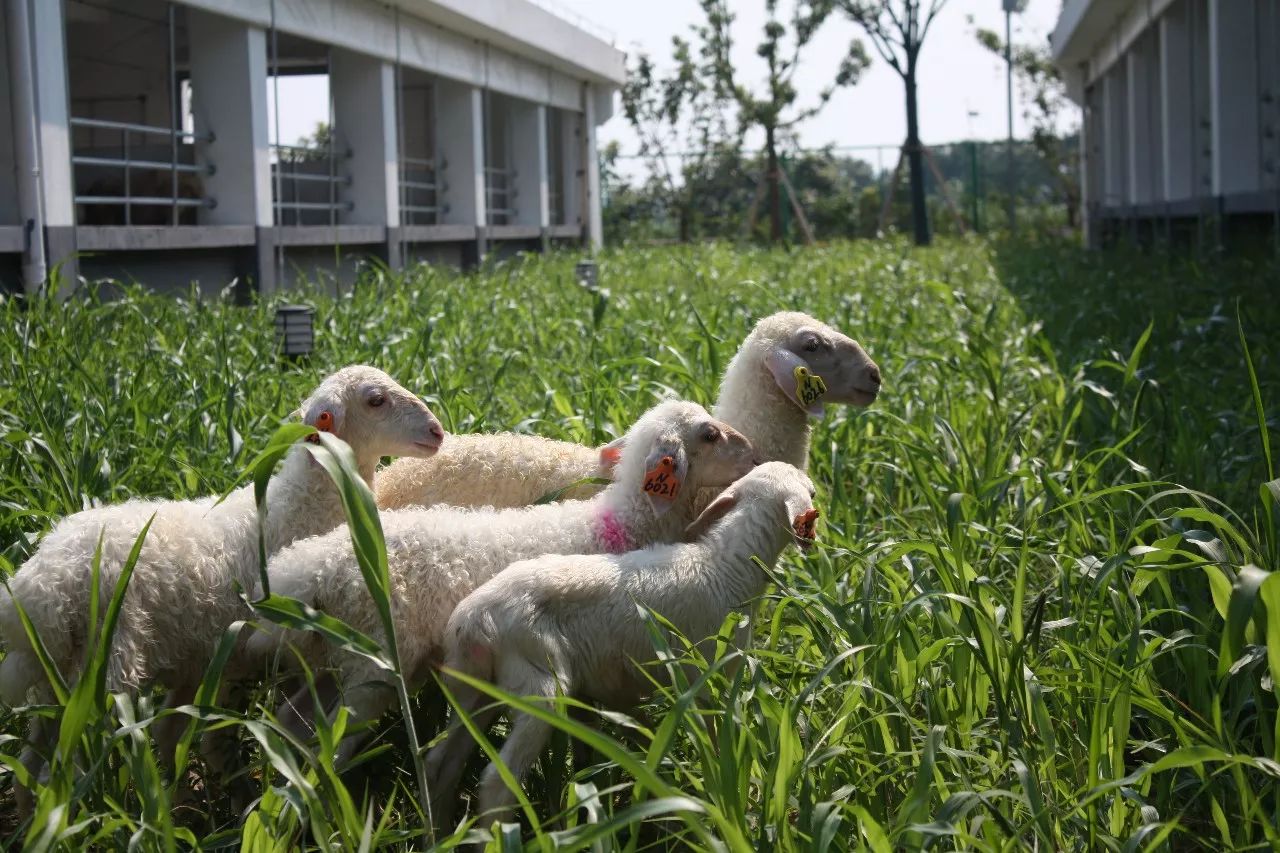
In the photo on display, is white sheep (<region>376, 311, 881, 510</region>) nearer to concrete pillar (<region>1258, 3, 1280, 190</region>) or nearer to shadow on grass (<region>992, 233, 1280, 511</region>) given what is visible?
shadow on grass (<region>992, 233, 1280, 511</region>)

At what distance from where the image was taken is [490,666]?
2971 millimetres

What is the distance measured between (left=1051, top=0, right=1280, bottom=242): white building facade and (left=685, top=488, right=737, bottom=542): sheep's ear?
31.3 feet

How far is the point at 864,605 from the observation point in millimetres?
3051

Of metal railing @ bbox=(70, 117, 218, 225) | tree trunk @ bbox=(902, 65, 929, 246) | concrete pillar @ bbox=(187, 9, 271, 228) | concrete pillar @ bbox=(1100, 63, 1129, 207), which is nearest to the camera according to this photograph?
metal railing @ bbox=(70, 117, 218, 225)

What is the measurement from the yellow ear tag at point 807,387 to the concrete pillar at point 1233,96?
10833 millimetres

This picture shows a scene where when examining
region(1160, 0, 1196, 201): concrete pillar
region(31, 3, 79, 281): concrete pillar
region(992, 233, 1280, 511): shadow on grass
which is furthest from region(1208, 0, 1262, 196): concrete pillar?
region(31, 3, 79, 281): concrete pillar

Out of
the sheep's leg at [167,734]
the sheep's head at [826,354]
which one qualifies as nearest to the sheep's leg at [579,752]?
the sheep's leg at [167,734]

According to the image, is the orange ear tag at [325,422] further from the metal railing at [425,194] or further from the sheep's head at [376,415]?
the metal railing at [425,194]

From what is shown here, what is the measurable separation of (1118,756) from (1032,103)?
1517 inches

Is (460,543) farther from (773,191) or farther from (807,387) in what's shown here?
(773,191)

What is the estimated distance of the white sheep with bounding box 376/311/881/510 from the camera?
4.23 meters

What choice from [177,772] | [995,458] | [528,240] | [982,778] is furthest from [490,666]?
[528,240]

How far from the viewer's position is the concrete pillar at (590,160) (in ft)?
83.5

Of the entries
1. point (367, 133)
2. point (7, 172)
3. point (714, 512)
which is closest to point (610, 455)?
Result: point (714, 512)
